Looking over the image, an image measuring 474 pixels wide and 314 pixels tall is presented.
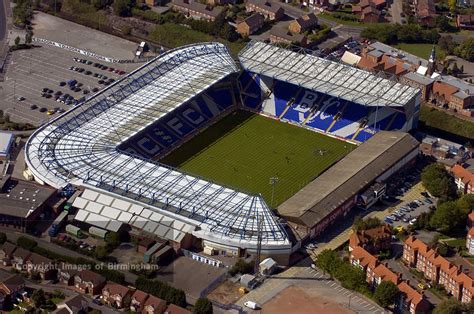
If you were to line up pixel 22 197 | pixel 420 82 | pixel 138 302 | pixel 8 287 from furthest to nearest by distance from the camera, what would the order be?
1. pixel 420 82
2. pixel 22 197
3. pixel 8 287
4. pixel 138 302

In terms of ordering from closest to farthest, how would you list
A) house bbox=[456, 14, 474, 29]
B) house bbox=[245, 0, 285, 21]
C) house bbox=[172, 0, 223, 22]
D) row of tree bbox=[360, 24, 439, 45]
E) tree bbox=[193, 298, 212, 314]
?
1. tree bbox=[193, 298, 212, 314]
2. row of tree bbox=[360, 24, 439, 45]
3. house bbox=[172, 0, 223, 22]
4. house bbox=[245, 0, 285, 21]
5. house bbox=[456, 14, 474, 29]

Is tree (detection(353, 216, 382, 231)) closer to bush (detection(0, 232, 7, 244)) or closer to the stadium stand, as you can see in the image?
the stadium stand

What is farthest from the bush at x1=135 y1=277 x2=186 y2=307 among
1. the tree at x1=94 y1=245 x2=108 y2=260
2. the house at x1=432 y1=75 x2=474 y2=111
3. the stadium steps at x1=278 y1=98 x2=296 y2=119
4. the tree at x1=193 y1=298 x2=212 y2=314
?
the house at x1=432 y1=75 x2=474 y2=111

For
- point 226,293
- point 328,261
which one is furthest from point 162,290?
point 328,261

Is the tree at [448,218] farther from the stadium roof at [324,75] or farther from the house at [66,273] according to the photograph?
the house at [66,273]

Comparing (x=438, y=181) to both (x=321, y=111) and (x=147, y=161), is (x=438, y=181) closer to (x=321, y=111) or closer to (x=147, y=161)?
(x=321, y=111)

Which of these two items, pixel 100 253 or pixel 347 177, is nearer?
pixel 100 253

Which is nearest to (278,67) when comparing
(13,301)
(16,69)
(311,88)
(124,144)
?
(311,88)
